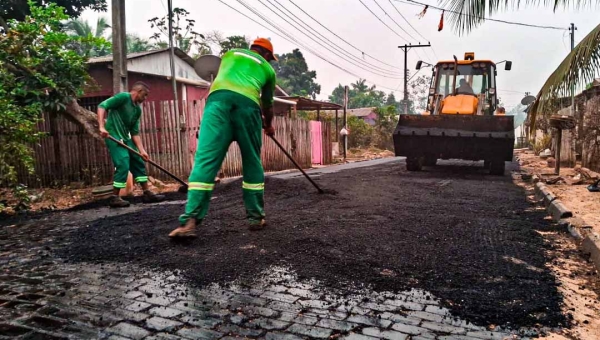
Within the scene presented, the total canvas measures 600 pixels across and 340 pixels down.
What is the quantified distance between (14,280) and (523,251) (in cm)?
351

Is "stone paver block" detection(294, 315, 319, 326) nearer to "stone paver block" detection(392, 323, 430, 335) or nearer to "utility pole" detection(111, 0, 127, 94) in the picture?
"stone paver block" detection(392, 323, 430, 335)

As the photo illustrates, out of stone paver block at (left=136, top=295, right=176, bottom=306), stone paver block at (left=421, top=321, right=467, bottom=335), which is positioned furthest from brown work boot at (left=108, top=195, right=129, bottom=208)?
stone paver block at (left=421, top=321, right=467, bottom=335)

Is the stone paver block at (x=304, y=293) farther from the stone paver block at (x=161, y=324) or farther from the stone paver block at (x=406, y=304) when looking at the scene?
the stone paver block at (x=161, y=324)

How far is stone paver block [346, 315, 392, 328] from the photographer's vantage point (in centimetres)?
212

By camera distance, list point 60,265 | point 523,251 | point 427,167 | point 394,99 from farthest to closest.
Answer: point 394,99 < point 427,167 < point 523,251 < point 60,265

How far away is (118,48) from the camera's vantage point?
798cm

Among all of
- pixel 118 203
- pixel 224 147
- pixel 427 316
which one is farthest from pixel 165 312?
pixel 118 203

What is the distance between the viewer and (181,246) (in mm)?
3412

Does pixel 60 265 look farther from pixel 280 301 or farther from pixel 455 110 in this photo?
pixel 455 110

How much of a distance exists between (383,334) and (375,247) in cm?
130

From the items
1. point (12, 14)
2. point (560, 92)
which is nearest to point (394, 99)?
point (12, 14)

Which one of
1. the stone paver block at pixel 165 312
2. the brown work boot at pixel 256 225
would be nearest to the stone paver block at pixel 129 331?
the stone paver block at pixel 165 312

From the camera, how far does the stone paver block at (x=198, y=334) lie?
196cm

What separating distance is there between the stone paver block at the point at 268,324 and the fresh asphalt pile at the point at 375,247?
0.55 meters
